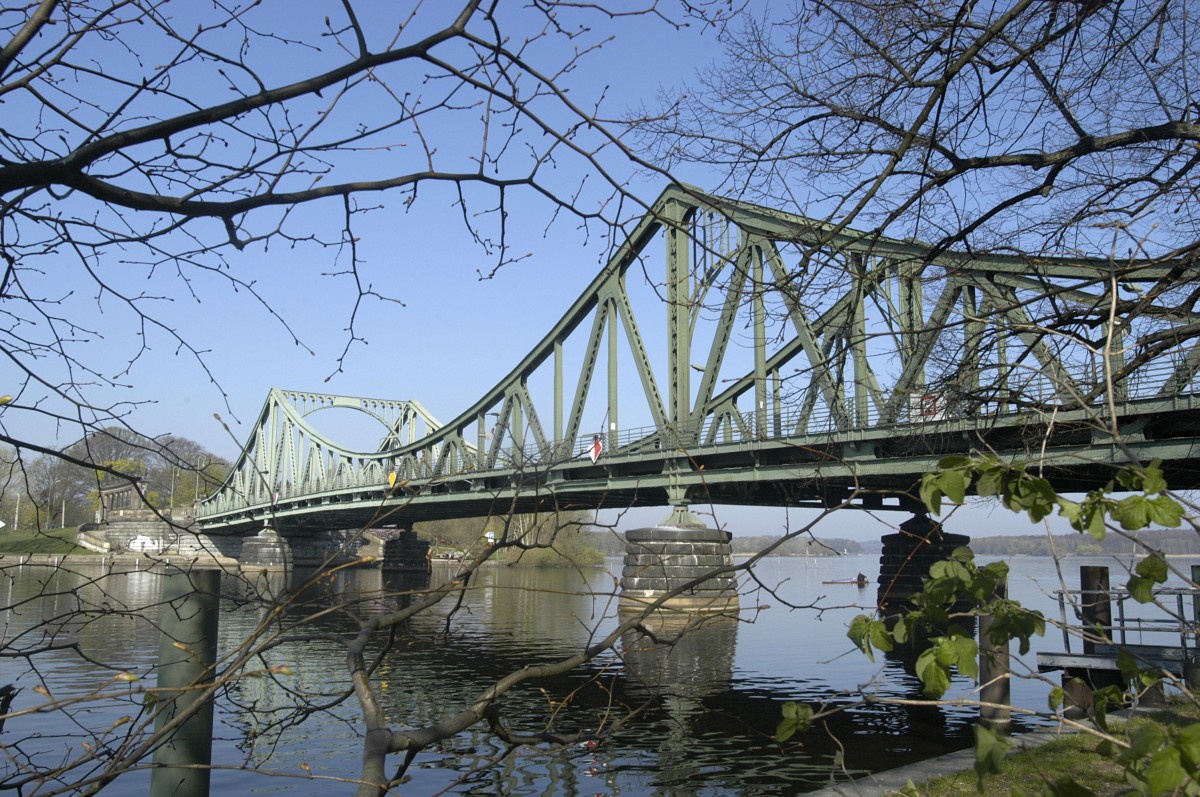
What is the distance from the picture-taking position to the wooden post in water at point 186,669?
2.76 meters

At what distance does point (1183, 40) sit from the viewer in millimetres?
6125

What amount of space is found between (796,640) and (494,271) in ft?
82.4

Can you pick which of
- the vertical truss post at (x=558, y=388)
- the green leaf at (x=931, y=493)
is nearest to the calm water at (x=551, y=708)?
the green leaf at (x=931, y=493)

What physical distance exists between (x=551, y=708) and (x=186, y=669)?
2510 mm

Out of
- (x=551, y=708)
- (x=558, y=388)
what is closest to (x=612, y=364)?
(x=558, y=388)

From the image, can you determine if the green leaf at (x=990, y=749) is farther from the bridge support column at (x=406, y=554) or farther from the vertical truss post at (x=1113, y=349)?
the bridge support column at (x=406, y=554)

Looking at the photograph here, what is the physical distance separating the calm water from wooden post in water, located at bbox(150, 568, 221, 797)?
0.53 ft

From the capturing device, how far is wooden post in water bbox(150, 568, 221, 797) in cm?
276

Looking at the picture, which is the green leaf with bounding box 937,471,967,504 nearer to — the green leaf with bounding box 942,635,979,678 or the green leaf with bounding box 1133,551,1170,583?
the green leaf with bounding box 942,635,979,678

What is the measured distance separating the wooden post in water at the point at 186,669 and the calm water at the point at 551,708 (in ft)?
0.53

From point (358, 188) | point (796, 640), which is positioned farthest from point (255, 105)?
point (796, 640)

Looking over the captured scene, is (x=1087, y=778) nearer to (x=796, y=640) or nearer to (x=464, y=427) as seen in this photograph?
(x=796, y=640)

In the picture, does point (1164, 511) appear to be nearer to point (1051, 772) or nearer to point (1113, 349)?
point (1113, 349)

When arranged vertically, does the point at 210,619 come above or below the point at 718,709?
above
